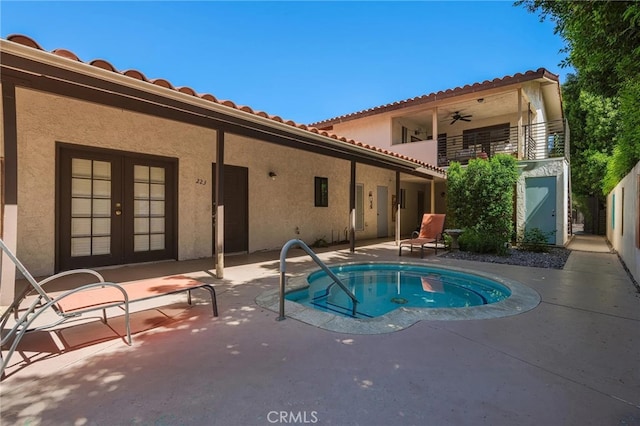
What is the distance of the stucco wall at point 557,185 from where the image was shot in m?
10.5

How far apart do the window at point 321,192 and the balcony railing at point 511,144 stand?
18.8 ft

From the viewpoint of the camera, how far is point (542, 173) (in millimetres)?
10734

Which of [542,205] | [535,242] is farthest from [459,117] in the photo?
[535,242]

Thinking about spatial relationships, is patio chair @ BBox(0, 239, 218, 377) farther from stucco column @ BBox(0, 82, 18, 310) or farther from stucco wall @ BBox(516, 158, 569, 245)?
stucco wall @ BBox(516, 158, 569, 245)

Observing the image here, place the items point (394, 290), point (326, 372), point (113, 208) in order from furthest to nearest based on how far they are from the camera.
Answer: point (113, 208), point (394, 290), point (326, 372)

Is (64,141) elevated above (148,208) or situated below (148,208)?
above

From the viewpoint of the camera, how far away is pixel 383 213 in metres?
15.0

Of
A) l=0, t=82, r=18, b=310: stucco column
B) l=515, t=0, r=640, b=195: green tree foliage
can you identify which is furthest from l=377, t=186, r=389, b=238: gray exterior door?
l=0, t=82, r=18, b=310: stucco column

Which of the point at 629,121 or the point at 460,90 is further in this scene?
the point at 460,90

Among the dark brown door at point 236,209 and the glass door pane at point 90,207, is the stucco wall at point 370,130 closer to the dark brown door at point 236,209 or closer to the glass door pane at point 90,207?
the dark brown door at point 236,209

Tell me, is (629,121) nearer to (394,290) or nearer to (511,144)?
(394,290)

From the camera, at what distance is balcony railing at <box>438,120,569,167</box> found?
11.7 meters

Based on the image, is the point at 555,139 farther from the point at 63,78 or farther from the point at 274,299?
the point at 63,78

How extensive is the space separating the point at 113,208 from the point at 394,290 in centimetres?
630
